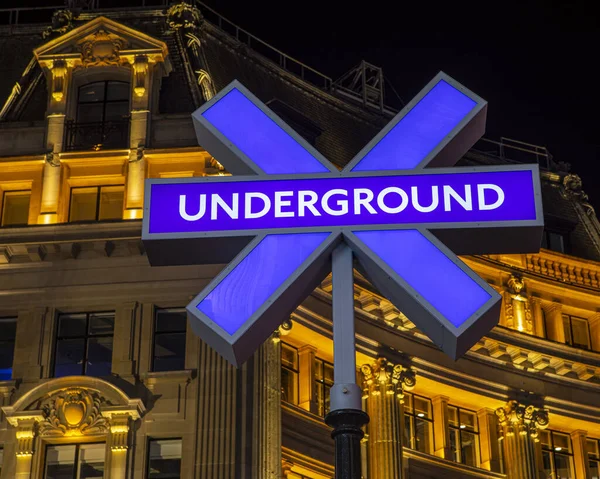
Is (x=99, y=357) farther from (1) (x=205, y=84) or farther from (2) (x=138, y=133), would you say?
(1) (x=205, y=84)

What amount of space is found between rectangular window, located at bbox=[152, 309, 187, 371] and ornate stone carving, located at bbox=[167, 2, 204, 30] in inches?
484

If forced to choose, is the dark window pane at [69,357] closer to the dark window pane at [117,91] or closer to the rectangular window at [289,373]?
the rectangular window at [289,373]

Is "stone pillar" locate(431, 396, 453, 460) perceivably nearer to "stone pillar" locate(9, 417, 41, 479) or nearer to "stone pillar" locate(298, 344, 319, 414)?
"stone pillar" locate(298, 344, 319, 414)

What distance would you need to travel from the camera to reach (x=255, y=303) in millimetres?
12164

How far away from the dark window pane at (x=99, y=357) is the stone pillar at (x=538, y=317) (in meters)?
19.8

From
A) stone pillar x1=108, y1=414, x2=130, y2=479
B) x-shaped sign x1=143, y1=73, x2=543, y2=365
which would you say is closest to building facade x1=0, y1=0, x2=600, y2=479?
stone pillar x1=108, y1=414, x2=130, y2=479

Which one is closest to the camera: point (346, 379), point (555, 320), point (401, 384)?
point (346, 379)

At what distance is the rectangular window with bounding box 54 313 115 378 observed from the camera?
3953cm

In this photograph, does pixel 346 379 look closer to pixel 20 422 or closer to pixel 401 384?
pixel 20 422

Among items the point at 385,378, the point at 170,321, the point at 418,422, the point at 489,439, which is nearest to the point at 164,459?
the point at 170,321

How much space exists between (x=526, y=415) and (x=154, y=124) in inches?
711

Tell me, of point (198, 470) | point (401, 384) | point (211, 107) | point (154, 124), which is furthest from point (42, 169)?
point (211, 107)

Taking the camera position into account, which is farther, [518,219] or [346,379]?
[518,219]

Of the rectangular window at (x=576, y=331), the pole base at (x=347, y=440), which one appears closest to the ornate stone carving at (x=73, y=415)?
the rectangular window at (x=576, y=331)
